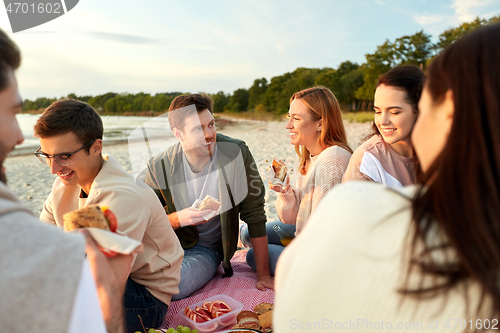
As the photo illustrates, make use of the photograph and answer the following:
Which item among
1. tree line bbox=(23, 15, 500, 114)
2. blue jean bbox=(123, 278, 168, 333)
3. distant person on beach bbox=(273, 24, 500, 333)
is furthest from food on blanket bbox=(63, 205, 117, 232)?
tree line bbox=(23, 15, 500, 114)

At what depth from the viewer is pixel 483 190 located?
2.55 ft

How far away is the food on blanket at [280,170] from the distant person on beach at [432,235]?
7.74 feet

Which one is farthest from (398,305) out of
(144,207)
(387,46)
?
(387,46)

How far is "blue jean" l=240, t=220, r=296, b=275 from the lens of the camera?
3.59 m

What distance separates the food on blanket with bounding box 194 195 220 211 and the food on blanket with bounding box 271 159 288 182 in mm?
646

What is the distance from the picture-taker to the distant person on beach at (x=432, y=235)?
0.77m

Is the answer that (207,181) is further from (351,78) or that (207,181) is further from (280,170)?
(351,78)

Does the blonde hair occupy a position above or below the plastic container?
above

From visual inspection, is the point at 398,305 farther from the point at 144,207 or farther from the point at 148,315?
the point at 148,315

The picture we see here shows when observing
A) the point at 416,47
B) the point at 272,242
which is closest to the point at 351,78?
the point at 416,47

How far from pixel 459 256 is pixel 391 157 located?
228 cm

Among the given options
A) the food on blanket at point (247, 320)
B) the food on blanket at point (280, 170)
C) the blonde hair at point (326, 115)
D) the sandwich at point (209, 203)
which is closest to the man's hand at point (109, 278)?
the food on blanket at point (247, 320)

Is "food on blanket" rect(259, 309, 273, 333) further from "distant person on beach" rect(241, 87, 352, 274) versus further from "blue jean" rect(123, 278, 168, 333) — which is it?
"distant person on beach" rect(241, 87, 352, 274)

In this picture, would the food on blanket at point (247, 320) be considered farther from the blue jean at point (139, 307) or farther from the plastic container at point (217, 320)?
the blue jean at point (139, 307)
